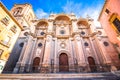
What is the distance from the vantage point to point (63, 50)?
61.3 ft

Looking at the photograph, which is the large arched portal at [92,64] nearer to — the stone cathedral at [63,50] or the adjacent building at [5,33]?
the stone cathedral at [63,50]

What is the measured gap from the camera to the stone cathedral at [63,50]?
1591 centimetres

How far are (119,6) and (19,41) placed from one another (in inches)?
815

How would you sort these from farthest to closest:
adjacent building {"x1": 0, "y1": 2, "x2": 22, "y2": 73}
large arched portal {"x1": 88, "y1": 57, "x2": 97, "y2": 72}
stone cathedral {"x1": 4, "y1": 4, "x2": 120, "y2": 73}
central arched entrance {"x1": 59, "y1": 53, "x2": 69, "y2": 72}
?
large arched portal {"x1": 88, "y1": 57, "x2": 97, "y2": 72} < central arched entrance {"x1": 59, "y1": 53, "x2": 69, "y2": 72} < stone cathedral {"x1": 4, "y1": 4, "x2": 120, "y2": 73} < adjacent building {"x1": 0, "y1": 2, "x2": 22, "y2": 73}

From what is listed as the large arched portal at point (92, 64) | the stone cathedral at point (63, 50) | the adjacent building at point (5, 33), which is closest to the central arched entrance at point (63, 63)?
the stone cathedral at point (63, 50)

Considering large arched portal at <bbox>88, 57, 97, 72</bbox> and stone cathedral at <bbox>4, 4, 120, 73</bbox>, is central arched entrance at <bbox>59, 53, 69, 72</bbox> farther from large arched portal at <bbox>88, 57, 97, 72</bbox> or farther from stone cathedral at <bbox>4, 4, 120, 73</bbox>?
large arched portal at <bbox>88, 57, 97, 72</bbox>

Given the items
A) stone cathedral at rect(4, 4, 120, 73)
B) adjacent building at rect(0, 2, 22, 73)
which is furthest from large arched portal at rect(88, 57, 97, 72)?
adjacent building at rect(0, 2, 22, 73)

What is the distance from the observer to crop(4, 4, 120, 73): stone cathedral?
52.2ft

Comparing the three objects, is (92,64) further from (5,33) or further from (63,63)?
(5,33)

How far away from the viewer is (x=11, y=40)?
14648 mm

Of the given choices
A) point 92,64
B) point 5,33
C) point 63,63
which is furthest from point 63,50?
point 5,33

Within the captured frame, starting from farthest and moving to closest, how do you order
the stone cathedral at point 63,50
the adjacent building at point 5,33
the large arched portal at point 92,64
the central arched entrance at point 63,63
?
the large arched portal at point 92,64
the central arched entrance at point 63,63
the stone cathedral at point 63,50
the adjacent building at point 5,33

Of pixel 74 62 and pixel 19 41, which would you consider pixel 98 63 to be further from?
pixel 19 41

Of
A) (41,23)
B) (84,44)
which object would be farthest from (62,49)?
(41,23)
